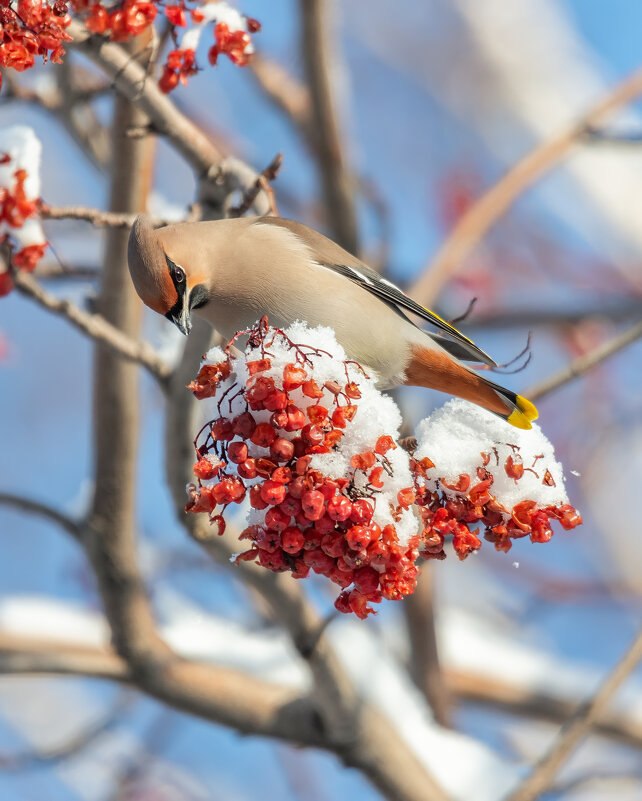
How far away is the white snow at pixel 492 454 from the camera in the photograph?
1.99 m

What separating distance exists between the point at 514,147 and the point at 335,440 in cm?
746

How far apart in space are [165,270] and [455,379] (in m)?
0.87

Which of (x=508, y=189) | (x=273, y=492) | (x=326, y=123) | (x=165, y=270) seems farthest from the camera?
(x=326, y=123)

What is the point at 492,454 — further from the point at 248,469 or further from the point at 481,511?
the point at 248,469

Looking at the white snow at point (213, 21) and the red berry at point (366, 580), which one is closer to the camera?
the red berry at point (366, 580)

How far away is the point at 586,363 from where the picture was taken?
307cm

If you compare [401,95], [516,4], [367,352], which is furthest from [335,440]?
[401,95]

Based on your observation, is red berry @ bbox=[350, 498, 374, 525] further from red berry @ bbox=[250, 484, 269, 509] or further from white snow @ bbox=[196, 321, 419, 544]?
red berry @ bbox=[250, 484, 269, 509]

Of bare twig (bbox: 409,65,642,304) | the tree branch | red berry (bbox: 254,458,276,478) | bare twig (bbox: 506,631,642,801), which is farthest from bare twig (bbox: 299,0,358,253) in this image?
red berry (bbox: 254,458,276,478)

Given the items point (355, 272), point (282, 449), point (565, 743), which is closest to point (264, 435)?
point (282, 449)

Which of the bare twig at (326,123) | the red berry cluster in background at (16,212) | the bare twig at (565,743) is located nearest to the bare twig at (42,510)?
the red berry cluster in background at (16,212)

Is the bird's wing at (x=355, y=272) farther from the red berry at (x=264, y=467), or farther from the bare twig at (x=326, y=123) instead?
the bare twig at (x=326, y=123)

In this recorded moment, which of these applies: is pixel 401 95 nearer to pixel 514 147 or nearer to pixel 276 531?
pixel 514 147

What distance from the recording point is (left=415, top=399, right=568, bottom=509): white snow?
199 centimetres
